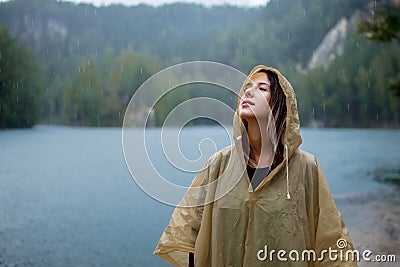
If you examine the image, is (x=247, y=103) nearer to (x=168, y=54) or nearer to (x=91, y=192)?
(x=91, y=192)

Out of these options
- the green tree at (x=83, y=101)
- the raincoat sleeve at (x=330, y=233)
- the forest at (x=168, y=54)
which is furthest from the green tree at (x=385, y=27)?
the green tree at (x=83, y=101)

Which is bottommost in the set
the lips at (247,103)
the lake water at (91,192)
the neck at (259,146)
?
the lake water at (91,192)

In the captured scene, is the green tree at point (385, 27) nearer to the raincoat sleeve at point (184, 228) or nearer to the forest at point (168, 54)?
the forest at point (168, 54)

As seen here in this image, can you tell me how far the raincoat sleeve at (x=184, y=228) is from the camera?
1068 mm

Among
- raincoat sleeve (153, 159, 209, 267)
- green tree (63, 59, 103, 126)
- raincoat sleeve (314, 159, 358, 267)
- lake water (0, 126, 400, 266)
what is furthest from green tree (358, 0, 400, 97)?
green tree (63, 59, 103, 126)

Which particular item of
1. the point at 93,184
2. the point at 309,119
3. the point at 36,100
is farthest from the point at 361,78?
the point at 36,100

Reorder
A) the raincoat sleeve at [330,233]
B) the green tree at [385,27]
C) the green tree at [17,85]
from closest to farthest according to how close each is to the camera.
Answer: the raincoat sleeve at [330,233]
the green tree at [385,27]
the green tree at [17,85]

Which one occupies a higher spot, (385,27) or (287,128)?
(385,27)

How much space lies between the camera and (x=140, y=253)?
637 centimetres

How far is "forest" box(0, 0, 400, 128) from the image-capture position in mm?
11305

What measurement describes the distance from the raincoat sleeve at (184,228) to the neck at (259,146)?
5.6 inches

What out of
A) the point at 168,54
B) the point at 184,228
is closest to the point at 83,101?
the point at 168,54

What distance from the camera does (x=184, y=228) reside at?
3.54ft

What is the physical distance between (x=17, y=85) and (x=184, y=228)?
8.95 meters
